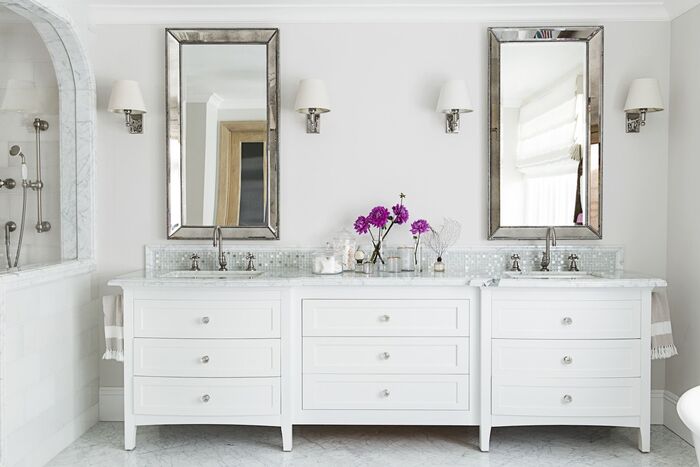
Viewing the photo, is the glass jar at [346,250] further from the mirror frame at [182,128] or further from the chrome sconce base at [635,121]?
the chrome sconce base at [635,121]

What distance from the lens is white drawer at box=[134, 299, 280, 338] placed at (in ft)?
9.84

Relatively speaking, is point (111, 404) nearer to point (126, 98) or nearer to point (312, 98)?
point (126, 98)

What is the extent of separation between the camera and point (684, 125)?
3.29 m

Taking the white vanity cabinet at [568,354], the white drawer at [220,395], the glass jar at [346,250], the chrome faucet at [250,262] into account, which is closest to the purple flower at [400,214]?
the glass jar at [346,250]

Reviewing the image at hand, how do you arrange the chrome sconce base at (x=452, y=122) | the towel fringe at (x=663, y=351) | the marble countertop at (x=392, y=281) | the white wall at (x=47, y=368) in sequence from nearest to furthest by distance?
1. the white wall at (x=47, y=368)
2. the marble countertop at (x=392, y=281)
3. the towel fringe at (x=663, y=351)
4. the chrome sconce base at (x=452, y=122)

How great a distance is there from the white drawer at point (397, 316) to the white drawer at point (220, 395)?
0.43 m

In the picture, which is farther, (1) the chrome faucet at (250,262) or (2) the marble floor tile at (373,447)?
(1) the chrome faucet at (250,262)

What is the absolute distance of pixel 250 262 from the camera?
3467 mm

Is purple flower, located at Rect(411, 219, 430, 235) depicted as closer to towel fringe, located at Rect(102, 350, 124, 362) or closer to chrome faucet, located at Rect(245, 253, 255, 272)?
chrome faucet, located at Rect(245, 253, 255, 272)

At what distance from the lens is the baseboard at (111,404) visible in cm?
352

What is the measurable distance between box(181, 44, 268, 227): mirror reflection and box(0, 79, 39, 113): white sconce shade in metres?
0.77

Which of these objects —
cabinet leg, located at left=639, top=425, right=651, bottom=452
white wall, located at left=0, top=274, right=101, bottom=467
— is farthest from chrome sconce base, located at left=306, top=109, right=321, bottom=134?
cabinet leg, located at left=639, top=425, right=651, bottom=452

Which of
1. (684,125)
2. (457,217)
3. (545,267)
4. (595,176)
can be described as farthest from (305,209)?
(684,125)

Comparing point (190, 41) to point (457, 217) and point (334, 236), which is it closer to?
point (334, 236)
